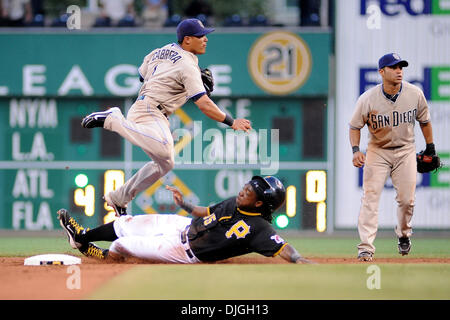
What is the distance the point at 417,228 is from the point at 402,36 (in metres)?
2.97

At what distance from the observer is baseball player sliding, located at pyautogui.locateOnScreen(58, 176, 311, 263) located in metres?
7.22

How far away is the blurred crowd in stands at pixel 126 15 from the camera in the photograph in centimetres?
1308

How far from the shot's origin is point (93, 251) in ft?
26.6

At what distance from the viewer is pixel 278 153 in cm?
1278

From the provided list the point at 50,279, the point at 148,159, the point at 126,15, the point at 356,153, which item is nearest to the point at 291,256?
the point at 356,153

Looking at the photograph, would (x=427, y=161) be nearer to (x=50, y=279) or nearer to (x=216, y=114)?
(x=216, y=114)

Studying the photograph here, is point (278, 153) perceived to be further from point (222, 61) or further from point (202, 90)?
point (202, 90)

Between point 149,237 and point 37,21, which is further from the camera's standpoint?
point 37,21

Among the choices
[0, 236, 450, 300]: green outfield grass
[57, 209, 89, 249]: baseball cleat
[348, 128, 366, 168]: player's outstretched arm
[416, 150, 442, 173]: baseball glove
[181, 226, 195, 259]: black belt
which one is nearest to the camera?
[0, 236, 450, 300]: green outfield grass

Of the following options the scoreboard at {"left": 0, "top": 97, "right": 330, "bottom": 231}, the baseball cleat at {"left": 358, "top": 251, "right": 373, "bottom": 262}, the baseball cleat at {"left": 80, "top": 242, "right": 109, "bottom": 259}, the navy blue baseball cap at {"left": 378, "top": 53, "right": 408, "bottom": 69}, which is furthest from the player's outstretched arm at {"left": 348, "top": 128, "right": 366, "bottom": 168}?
the scoreboard at {"left": 0, "top": 97, "right": 330, "bottom": 231}

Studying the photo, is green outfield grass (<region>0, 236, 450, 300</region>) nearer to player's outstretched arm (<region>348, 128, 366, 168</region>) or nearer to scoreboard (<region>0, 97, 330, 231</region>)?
player's outstretched arm (<region>348, 128, 366, 168</region>)

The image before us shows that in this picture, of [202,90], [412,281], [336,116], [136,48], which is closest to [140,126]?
[202,90]
